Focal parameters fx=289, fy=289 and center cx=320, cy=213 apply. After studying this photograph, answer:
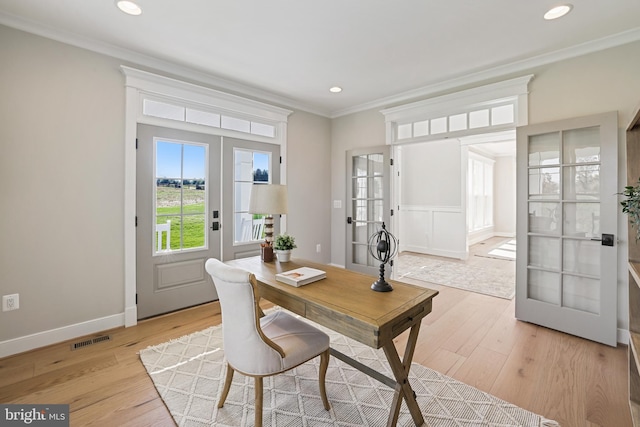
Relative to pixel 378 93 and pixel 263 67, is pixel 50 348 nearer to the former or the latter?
pixel 263 67

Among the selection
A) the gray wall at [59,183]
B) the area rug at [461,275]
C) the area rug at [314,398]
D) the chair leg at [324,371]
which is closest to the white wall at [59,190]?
the gray wall at [59,183]

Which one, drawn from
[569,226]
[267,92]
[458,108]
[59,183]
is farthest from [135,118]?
[569,226]

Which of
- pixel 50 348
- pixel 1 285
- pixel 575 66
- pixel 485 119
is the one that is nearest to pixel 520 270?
pixel 485 119

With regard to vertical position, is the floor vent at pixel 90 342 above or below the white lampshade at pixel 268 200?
below

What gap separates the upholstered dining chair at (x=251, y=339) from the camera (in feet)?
4.55

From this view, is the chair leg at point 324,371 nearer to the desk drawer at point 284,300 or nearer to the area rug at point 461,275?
the desk drawer at point 284,300

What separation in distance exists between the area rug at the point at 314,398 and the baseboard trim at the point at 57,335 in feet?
2.49

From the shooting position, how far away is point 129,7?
7.16 ft

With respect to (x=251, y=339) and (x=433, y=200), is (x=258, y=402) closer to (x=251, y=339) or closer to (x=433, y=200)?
(x=251, y=339)

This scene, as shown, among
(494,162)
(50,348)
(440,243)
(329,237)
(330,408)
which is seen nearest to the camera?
(330,408)

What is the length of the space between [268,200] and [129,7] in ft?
5.83

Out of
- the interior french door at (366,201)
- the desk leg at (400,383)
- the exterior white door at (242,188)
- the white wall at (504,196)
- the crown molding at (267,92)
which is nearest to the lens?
the desk leg at (400,383)

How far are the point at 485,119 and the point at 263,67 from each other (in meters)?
2.63

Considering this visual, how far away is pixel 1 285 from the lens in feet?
7.63
